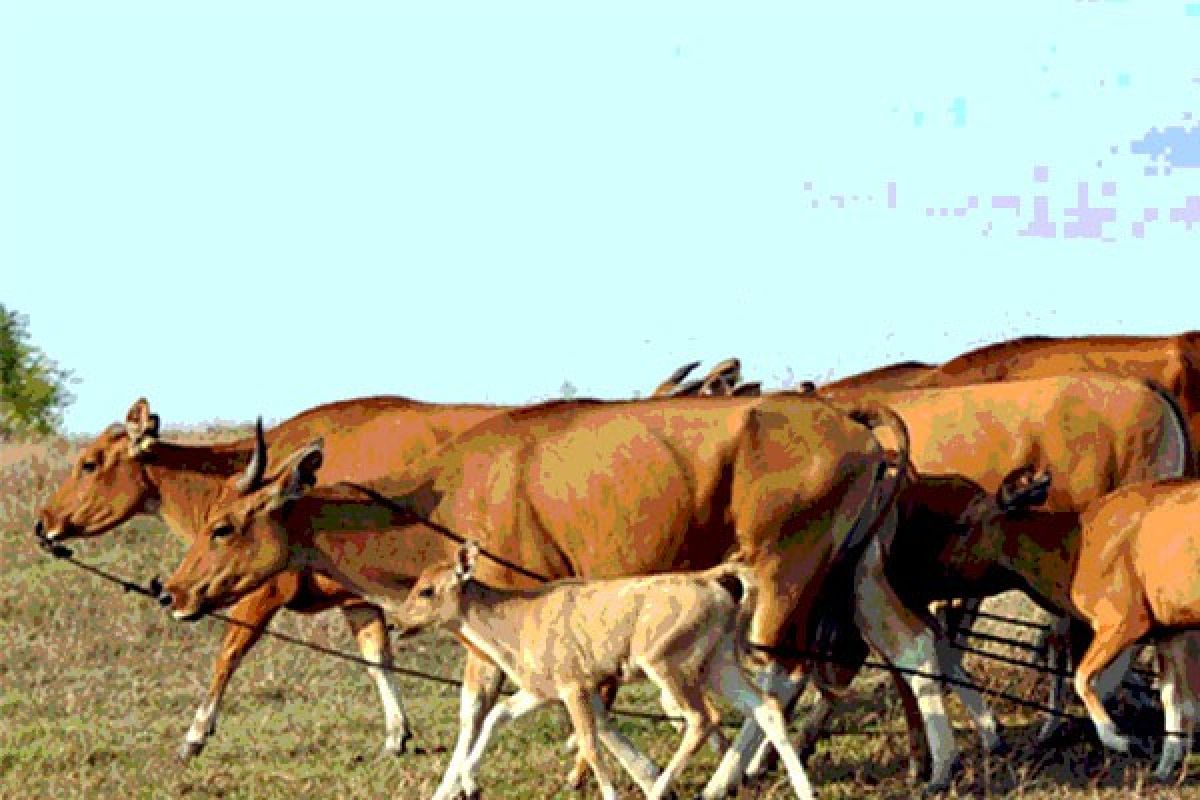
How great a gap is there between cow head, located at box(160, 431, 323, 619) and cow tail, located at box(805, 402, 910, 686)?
2616 millimetres

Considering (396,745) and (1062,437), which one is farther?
(396,745)

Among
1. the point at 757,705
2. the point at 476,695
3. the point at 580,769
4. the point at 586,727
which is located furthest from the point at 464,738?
the point at 757,705

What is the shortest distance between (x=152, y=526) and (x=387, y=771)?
9.54 meters

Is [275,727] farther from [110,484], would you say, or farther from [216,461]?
[110,484]

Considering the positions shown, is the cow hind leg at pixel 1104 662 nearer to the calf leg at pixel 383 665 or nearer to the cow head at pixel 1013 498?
the cow head at pixel 1013 498

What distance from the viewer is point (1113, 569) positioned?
418 inches

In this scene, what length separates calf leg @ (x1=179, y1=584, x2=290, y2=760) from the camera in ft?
41.0

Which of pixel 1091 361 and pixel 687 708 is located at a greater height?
pixel 1091 361

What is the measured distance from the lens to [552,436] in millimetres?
10641

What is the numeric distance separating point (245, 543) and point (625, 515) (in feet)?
6.04

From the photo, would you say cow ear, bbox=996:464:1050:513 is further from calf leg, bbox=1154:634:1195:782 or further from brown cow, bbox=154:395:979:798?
calf leg, bbox=1154:634:1195:782

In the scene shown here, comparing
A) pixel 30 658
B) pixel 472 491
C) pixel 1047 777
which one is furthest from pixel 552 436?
pixel 30 658

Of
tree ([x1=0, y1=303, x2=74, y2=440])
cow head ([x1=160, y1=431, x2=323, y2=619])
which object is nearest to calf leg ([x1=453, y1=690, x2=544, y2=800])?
cow head ([x1=160, y1=431, x2=323, y2=619])

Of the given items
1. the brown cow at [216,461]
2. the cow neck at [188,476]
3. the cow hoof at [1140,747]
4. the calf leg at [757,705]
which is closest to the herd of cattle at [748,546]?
the calf leg at [757,705]
